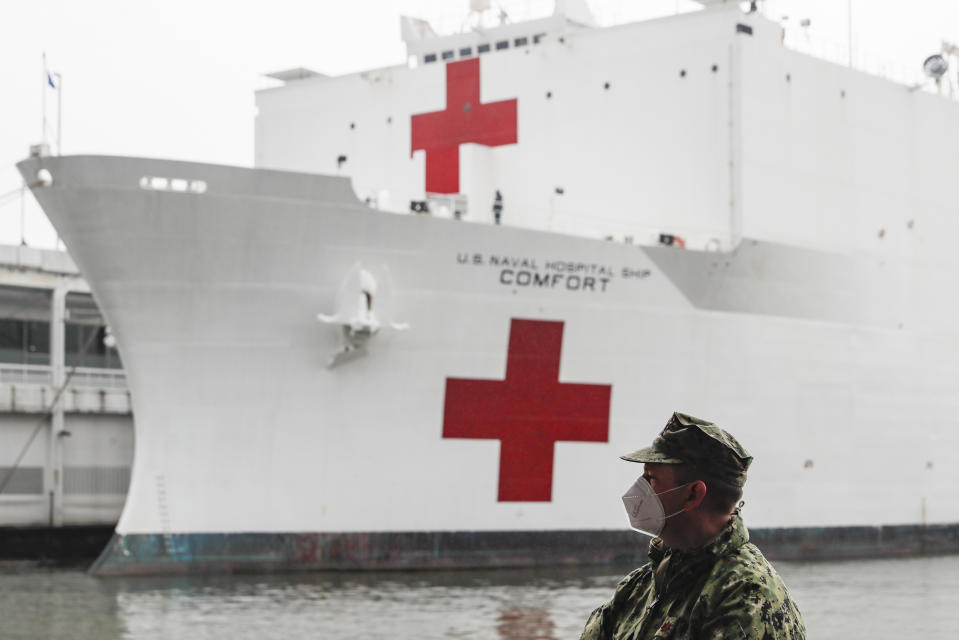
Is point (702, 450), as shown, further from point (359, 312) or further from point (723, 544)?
point (359, 312)

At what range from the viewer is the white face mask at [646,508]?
1.82 meters

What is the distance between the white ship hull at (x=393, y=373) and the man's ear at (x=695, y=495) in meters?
8.06

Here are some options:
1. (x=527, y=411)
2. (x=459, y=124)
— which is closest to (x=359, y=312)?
(x=527, y=411)

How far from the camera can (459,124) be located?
12562 millimetres

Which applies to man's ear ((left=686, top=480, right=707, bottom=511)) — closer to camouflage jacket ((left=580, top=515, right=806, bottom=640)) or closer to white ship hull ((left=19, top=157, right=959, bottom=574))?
camouflage jacket ((left=580, top=515, right=806, bottom=640))

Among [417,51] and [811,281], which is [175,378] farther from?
[811,281]

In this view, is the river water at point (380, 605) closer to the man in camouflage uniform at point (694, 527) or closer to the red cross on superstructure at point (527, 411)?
the red cross on superstructure at point (527, 411)

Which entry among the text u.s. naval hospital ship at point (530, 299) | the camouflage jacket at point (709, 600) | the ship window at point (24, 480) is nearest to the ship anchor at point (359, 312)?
the text u.s. naval hospital ship at point (530, 299)

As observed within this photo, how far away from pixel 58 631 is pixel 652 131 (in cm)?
669

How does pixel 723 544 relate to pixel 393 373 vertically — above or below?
below

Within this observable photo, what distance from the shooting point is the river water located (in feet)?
25.0

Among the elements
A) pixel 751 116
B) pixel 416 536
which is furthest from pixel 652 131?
pixel 416 536

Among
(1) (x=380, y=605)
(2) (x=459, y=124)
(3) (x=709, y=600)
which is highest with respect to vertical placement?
(2) (x=459, y=124)

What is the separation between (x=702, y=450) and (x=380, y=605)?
6891 mm
